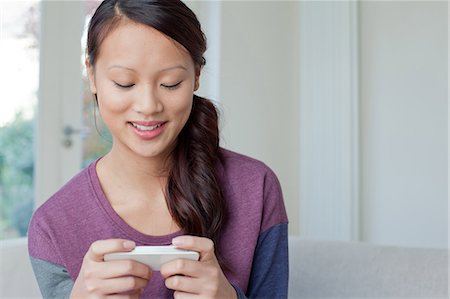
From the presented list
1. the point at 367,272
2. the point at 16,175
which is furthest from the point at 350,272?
the point at 16,175

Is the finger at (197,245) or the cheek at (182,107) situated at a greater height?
the cheek at (182,107)

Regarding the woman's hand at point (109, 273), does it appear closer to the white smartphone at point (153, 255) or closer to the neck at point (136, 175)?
the white smartphone at point (153, 255)

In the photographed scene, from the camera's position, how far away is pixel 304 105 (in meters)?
4.07

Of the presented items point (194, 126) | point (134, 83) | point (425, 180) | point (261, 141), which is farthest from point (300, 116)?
point (134, 83)

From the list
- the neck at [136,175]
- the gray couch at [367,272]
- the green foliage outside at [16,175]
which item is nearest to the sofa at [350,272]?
the gray couch at [367,272]

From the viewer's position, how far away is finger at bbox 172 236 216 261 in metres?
1.14

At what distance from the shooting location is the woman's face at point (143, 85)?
51.1 inches

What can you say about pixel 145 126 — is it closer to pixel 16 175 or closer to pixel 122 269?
pixel 122 269

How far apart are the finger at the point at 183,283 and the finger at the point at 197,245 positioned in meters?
A: 0.04

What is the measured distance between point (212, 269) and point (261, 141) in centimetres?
284

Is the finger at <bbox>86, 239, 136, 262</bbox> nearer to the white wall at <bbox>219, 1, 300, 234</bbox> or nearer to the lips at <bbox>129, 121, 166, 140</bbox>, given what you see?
the lips at <bbox>129, 121, 166, 140</bbox>

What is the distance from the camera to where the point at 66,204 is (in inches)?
58.5

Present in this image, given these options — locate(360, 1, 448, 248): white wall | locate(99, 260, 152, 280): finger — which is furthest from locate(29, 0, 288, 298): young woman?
locate(360, 1, 448, 248): white wall

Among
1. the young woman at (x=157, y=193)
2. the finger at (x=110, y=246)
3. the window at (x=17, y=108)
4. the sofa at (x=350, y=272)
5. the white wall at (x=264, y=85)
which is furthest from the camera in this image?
the white wall at (x=264, y=85)
